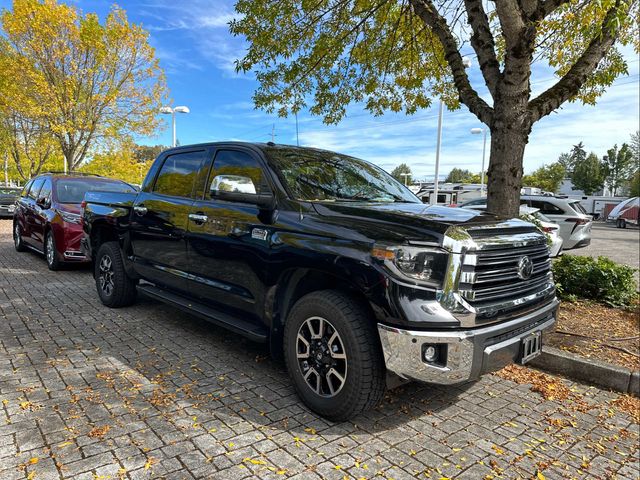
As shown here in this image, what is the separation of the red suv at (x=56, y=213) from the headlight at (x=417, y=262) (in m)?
5.78

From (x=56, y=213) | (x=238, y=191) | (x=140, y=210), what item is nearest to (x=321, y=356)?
(x=238, y=191)

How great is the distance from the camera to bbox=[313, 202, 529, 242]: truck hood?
112 inches

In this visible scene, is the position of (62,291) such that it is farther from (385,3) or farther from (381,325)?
(385,3)

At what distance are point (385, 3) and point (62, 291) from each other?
6432 mm

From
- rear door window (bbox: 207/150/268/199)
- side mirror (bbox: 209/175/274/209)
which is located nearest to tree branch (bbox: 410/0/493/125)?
rear door window (bbox: 207/150/268/199)

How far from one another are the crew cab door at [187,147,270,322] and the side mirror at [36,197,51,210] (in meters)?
5.38

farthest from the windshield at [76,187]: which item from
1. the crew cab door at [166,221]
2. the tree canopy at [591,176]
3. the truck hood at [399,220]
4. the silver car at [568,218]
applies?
the tree canopy at [591,176]

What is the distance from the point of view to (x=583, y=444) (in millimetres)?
2990

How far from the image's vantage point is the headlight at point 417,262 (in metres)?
2.74

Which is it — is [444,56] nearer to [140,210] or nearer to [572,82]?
[572,82]

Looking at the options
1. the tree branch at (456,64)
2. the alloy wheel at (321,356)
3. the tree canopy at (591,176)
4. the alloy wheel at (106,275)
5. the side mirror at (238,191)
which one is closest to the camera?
the alloy wheel at (321,356)

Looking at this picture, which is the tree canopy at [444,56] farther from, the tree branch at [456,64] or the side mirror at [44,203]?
the side mirror at [44,203]

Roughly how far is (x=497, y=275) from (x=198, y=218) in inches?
102

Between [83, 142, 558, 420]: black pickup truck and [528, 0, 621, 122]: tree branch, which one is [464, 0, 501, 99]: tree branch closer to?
[528, 0, 621, 122]: tree branch
